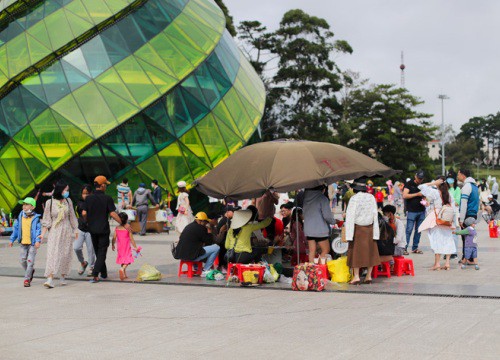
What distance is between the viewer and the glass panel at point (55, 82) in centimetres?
2444

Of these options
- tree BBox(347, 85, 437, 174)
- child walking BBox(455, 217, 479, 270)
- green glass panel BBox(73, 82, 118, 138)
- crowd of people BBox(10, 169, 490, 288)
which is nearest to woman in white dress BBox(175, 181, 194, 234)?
crowd of people BBox(10, 169, 490, 288)

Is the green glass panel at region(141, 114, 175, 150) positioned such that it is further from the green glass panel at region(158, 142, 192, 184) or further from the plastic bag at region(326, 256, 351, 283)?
the plastic bag at region(326, 256, 351, 283)

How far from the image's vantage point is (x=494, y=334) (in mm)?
7109

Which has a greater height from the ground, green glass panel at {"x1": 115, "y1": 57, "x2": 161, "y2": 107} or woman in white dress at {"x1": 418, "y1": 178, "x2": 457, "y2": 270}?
green glass panel at {"x1": 115, "y1": 57, "x2": 161, "y2": 107}

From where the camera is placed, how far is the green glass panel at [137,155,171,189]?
2566 centimetres

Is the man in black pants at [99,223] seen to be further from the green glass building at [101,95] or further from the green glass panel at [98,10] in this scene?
the green glass panel at [98,10]

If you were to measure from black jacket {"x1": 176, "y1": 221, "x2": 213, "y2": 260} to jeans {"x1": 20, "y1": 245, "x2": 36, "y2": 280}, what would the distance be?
7.17ft

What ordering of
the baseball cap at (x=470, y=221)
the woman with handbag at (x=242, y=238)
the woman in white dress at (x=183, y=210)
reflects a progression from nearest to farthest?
the woman with handbag at (x=242, y=238), the baseball cap at (x=470, y=221), the woman in white dress at (x=183, y=210)

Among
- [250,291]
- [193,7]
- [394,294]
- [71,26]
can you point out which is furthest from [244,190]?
[193,7]

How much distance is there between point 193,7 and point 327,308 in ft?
68.7

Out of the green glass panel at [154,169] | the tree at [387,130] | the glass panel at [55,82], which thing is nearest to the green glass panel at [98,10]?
the glass panel at [55,82]

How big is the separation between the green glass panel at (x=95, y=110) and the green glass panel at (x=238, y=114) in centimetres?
492

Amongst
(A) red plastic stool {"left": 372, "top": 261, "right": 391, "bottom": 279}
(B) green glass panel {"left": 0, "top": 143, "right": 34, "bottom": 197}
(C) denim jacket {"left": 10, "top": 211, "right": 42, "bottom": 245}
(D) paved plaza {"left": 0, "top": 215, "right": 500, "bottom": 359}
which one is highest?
(B) green glass panel {"left": 0, "top": 143, "right": 34, "bottom": 197}

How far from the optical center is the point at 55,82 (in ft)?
80.6
